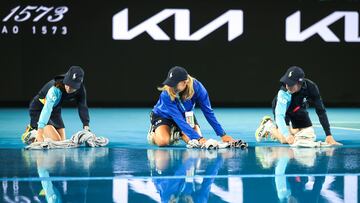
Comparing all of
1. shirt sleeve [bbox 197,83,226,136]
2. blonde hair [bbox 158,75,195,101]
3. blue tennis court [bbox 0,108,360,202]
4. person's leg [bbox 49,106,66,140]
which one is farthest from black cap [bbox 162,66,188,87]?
person's leg [bbox 49,106,66,140]

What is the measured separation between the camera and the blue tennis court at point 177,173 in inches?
210

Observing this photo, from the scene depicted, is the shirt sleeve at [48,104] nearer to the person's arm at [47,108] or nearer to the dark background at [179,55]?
the person's arm at [47,108]

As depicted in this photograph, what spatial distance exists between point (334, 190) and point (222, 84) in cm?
1301

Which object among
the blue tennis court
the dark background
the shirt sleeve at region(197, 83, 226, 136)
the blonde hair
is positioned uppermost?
the dark background

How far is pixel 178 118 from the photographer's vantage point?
860cm

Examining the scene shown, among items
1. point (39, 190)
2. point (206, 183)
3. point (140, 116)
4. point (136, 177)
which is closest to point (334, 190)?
point (206, 183)

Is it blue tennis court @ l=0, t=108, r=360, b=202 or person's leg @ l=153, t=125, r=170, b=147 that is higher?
person's leg @ l=153, t=125, r=170, b=147

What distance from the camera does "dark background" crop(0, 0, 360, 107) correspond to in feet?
58.2

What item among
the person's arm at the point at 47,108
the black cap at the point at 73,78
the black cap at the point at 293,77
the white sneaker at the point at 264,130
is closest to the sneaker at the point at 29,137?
the person's arm at the point at 47,108

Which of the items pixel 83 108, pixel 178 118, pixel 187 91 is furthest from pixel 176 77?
pixel 83 108

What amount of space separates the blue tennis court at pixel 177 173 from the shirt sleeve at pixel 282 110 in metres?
0.24

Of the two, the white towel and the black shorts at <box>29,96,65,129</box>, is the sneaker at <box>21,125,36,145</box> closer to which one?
the black shorts at <box>29,96,65,129</box>

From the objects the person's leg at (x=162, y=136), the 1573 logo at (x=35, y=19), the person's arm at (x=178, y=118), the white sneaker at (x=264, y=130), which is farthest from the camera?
the 1573 logo at (x=35, y=19)

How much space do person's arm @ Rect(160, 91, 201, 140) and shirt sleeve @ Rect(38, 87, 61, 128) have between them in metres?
1.24
